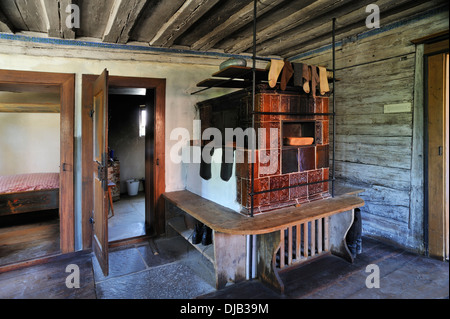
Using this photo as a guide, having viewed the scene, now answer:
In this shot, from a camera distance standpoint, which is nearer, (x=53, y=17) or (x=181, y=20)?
(x=53, y=17)

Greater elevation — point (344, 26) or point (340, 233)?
point (344, 26)

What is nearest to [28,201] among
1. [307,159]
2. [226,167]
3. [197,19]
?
[226,167]

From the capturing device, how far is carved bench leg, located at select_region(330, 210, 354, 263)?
9.21 feet

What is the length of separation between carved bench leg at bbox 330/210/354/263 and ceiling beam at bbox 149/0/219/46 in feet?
7.94

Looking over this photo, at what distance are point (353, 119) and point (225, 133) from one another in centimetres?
169

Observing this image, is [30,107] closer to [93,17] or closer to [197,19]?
[93,17]

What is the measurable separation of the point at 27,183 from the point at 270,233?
13.1 ft

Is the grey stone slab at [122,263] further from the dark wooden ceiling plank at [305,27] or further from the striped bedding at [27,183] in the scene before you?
the dark wooden ceiling plank at [305,27]

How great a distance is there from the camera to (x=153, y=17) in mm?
2699

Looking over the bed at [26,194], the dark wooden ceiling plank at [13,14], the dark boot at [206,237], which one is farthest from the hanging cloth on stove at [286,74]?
the bed at [26,194]

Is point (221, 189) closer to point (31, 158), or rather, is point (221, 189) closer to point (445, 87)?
point (445, 87)

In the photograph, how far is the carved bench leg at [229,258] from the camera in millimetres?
2416

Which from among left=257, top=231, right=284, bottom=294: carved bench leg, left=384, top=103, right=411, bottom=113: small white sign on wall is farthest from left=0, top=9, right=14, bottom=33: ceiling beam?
left=384, top=103, right=411, bottom=113: small white sign on wall

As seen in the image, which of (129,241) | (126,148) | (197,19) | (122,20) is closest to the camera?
(122,20)
